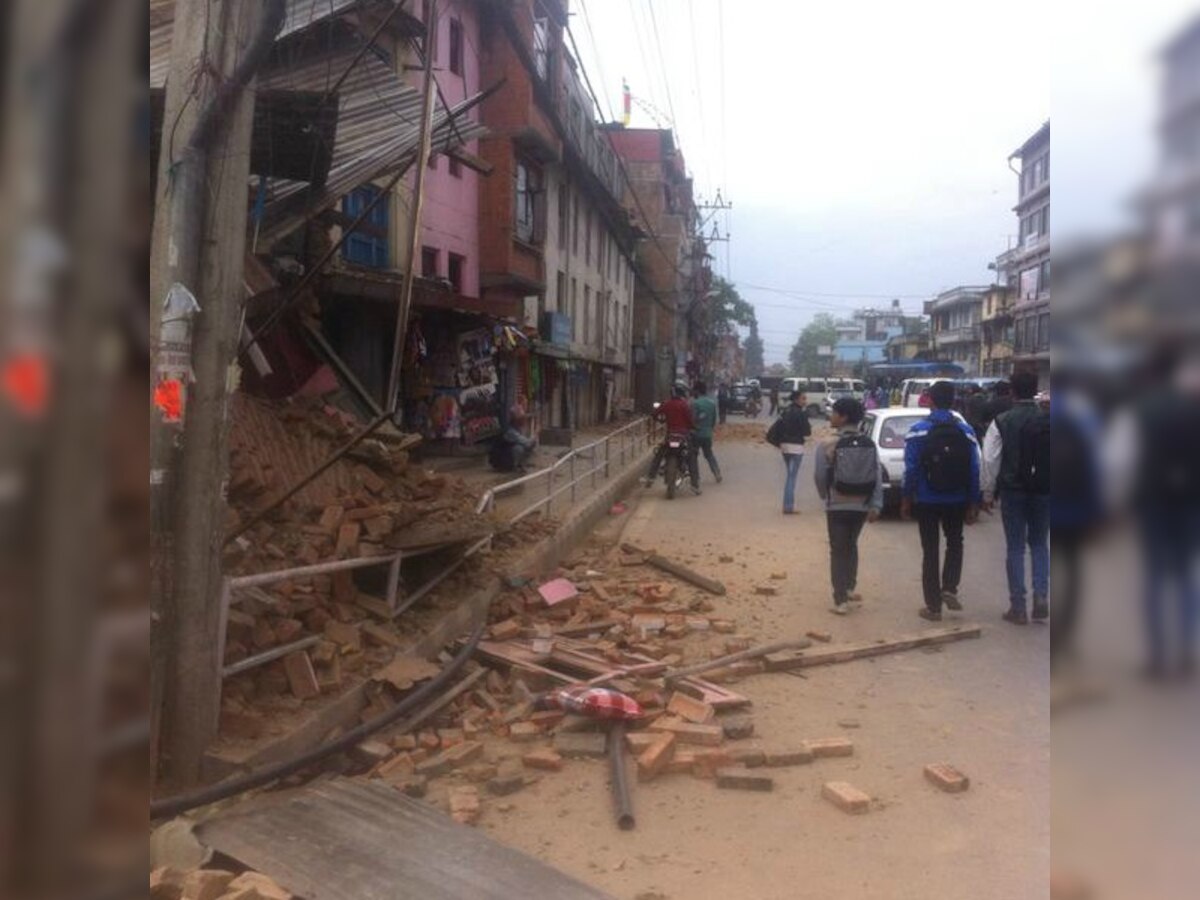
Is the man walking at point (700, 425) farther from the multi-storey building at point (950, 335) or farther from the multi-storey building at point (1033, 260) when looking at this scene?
the multi-storey building at point (1033, 260)

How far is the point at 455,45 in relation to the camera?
1914cm

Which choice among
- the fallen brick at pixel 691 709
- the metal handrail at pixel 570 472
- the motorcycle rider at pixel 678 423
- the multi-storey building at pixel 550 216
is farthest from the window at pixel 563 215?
the fallen brick at pixel 691 709

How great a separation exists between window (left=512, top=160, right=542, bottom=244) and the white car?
983cm

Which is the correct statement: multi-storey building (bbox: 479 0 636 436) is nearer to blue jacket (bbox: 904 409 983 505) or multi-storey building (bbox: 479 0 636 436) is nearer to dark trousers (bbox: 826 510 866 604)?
blue jacket (bbox: 904 409 983 505)

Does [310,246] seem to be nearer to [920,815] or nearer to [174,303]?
[174,303]

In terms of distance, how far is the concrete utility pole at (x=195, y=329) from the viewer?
12.4 feet

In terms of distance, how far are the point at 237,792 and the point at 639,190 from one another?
5143 centimetres

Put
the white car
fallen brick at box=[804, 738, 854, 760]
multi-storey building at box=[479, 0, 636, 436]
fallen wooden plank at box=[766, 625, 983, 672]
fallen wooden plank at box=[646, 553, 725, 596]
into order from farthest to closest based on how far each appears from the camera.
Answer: multi-storey building at box=[479, 0, 636, 436] → the white car → fallen wooden plank at box=[646, 553, 725, 596] → fallen wooden plank at box=[766, 625, 983, 672] → fallen brick at box=[804, 738, 854, 760]

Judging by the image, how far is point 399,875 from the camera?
364 cm

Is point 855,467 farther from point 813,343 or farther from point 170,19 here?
point 813,343

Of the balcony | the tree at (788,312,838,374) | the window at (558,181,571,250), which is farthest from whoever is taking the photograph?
the tree at (788,312,838,374)

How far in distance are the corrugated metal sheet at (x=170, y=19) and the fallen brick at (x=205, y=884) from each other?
4177 mm

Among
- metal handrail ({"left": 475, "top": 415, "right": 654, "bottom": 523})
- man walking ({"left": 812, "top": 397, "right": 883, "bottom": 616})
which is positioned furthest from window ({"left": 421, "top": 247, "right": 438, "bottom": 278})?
man walking ({"left": 812, "top": 397, "right": 883, "bottom": 616})

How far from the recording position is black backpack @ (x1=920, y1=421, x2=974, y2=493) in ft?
24.6
